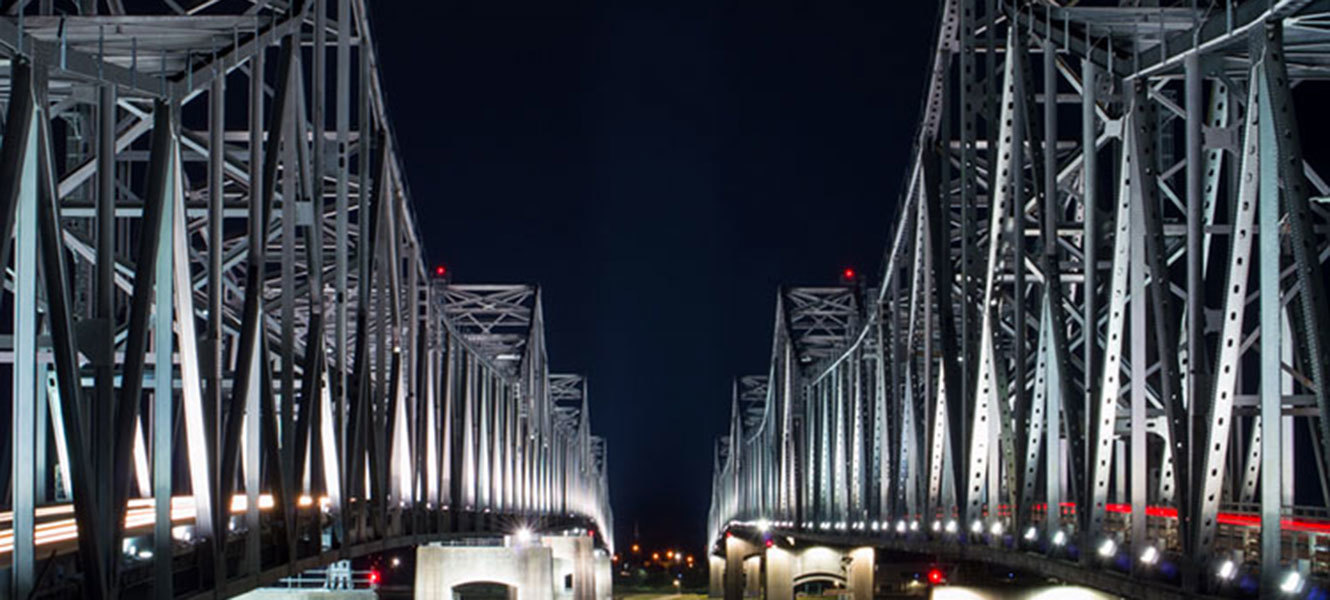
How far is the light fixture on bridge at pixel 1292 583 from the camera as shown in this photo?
73.5 feet

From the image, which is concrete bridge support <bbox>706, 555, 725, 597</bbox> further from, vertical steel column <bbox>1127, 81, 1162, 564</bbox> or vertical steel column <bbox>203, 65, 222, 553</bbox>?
vertical steel column <bbox>1127, 81, 1162, 564</bbox>

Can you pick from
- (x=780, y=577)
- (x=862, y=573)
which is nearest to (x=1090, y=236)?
(x=862, y=573)

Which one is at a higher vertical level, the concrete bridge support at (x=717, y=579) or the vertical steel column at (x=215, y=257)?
the vertical steel column at (x=215, y=257)

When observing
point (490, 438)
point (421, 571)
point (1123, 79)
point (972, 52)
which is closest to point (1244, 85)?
point (1123, 79)

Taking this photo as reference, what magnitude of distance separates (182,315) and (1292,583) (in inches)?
554

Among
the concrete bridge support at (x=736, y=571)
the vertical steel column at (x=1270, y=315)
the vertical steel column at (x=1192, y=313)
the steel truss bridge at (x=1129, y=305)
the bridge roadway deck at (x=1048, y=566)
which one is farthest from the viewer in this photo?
the concrete bridge support at (x=736, y=571)

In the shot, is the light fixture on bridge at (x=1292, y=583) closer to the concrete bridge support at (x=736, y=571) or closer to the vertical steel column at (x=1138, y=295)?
the vertical steel column at (x=1138, y=295)

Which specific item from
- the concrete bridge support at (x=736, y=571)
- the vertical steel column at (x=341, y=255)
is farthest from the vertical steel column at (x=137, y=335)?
the concrete bridge support at (x=736, y=571)

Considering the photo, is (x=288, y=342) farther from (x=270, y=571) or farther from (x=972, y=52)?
(x=972, y=52)

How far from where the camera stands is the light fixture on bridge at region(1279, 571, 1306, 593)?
882 inches

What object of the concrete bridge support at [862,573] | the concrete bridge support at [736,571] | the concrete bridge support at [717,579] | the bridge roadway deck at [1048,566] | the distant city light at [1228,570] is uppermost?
the distant city light at [1228,570]

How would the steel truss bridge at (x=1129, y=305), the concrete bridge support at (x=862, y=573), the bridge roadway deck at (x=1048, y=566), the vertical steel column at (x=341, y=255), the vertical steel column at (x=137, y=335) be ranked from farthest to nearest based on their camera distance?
the concrete bridge support at (x=862, y=573) < the vertical steel column at (x=341, y=255) < the bridge roadway deck at (x=1048, y=566) < the vertical steel column at (x=137, y=335) < the steel truss bridge at (x=1129, y=305)

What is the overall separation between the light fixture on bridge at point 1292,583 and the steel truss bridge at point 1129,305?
4 cm

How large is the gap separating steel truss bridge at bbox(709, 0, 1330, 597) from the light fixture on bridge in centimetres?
4
